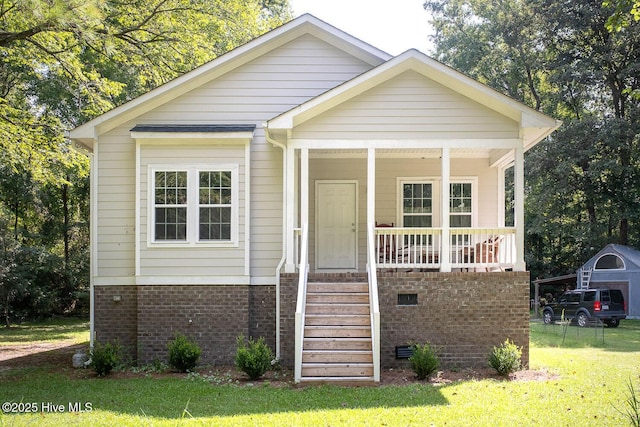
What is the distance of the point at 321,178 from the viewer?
50.4 feet

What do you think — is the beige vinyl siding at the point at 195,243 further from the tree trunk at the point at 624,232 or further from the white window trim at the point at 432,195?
the tree trunk at the point at 624,232

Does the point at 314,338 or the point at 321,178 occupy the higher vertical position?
the point at 321,178

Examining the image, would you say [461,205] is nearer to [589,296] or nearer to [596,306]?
[596,306]

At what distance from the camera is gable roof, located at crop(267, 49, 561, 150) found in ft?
41.2

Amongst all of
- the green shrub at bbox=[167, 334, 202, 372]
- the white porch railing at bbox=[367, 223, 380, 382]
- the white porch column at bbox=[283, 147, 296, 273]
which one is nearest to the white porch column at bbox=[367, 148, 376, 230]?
the white porch railing at bbox=[367, 223, 380, 382]

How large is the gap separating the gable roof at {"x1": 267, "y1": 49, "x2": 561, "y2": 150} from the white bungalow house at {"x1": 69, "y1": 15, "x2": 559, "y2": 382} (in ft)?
0.11

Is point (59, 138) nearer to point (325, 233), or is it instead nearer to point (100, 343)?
point (100, 343)

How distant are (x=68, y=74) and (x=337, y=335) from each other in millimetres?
8672

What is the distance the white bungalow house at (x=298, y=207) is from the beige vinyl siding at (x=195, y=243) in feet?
0.09

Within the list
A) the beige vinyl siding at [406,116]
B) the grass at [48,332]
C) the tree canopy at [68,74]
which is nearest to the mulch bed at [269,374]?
the beige vinyl siding at [406,116]

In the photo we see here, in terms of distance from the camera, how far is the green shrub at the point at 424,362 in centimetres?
1127

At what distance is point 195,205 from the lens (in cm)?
1362

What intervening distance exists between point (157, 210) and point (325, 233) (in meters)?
3.71

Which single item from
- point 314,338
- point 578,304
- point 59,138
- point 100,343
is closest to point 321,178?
Answer: point 314,338
